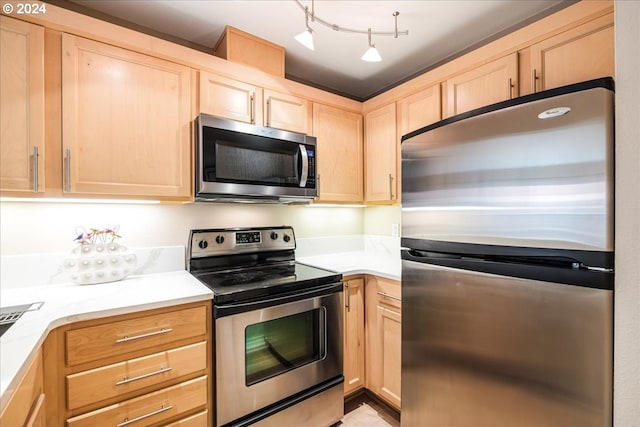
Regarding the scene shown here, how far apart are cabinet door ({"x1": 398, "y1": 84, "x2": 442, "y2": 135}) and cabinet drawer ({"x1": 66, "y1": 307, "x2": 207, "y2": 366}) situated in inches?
67.4

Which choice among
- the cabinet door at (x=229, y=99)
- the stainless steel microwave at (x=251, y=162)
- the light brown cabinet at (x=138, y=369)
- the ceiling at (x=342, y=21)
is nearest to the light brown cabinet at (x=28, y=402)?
the light brown cabinet at (x=138, y=369)

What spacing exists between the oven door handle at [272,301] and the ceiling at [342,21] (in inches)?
61.2

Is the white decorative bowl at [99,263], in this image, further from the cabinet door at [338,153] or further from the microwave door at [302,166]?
the cabinet door at [338,153]

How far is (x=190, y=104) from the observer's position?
1.67m

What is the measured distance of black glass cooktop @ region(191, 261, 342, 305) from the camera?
4.77 feet

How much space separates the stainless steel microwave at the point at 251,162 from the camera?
1.62 meters

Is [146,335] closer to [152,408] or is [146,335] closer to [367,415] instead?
[152,408]

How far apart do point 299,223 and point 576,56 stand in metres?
1.90

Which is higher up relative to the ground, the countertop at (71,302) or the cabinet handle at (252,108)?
the cabinet handle at (252,108)

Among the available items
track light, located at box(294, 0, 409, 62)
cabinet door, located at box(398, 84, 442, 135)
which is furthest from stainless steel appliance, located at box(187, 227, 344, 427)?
track light, located at box(294, 0, 409, 62)

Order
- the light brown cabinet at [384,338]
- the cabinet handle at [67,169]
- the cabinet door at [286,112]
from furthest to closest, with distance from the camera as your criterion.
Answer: the cabinet door at [286,112]
the light brown cabinet at [384,338]
the cabinet handle at [67,169]

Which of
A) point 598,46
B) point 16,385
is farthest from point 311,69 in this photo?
point 16,385

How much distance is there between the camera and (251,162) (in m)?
1.78

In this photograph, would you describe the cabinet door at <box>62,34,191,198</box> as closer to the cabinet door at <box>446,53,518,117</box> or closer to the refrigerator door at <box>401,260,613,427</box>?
the refrigerator door at <box>401,260,613,427</box>
